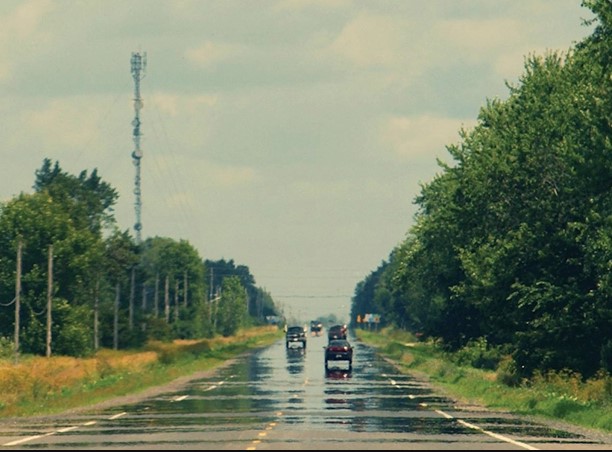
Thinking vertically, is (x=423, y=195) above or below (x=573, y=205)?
above

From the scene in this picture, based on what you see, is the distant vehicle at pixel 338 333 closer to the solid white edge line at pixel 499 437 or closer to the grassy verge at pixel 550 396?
the grassy verge at pixel 550 396

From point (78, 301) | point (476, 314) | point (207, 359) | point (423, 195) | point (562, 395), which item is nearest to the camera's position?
point (562, 395)

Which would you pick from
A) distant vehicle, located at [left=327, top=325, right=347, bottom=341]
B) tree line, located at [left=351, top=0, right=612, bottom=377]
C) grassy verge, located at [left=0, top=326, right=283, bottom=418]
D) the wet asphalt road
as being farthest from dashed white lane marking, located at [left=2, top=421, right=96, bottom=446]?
distant vehicle, located at [left=327, top=325, right=347, bottom=341]

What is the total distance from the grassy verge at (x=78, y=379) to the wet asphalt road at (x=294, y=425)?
2.86 metres

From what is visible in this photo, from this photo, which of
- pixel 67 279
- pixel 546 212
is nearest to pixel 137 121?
pixel 67 279

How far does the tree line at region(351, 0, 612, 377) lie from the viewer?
41688mm

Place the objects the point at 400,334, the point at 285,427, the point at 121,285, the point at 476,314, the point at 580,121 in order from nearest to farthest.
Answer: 1. the point at 285,427
2. the point at 580,121
3. the point at 476,314
4. the point at 121,285
5. the point at 400,334

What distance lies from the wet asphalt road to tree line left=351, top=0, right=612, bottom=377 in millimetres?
Answer: 5361

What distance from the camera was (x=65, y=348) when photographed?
102 metres

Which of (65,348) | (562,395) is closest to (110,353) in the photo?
(65,348)

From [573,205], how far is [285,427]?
86.5ft

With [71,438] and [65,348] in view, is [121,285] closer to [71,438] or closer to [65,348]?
[65,348]

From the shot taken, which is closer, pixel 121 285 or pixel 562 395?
pixel 562 395

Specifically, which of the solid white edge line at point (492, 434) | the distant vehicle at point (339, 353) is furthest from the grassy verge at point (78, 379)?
the solid white edge line at point (492, 434)
